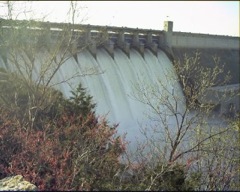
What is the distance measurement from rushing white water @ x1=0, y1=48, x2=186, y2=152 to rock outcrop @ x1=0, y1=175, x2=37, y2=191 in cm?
1188

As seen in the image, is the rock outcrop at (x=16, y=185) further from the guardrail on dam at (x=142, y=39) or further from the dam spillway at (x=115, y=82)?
the dam spillway at (x=115, y=82)

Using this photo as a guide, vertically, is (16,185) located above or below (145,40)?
below

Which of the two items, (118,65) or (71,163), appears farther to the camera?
(118,65)

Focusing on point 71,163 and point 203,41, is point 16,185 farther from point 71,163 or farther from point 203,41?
point 203,41

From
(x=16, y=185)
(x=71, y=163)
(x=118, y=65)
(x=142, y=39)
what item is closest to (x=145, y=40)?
(x=142, y=39)

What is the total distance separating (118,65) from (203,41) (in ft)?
49.5

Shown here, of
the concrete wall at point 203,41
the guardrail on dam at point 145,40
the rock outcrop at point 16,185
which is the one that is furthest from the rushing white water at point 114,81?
the rock outcrop at point 16,185

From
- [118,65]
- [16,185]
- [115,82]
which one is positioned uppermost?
[118,65]

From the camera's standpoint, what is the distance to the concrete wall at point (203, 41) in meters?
31.4

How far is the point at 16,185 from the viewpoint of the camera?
5.19m

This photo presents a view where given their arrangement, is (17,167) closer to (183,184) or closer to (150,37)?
(183,184)

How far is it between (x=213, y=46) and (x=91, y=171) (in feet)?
103

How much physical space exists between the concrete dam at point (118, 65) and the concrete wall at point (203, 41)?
0.16 metres

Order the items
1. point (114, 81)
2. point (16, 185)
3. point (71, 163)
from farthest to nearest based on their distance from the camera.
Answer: point (114, 81) < point (71, 163) < point (16, 185)
